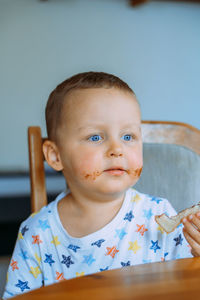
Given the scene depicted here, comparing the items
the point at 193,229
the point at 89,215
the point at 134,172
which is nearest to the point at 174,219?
the point at 193,229

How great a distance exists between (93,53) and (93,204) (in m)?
3.68

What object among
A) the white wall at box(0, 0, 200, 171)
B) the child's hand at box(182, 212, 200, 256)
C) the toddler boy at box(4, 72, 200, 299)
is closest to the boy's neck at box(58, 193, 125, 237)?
the toddler boy at box(4, 72, 200, 299)

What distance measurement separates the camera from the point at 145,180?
4.15 feet

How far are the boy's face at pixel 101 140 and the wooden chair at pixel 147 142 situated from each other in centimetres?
18

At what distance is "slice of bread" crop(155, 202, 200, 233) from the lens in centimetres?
81

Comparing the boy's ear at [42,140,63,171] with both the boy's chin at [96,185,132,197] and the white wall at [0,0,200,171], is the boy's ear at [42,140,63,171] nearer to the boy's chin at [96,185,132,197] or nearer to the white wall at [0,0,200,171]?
the boy's chin at [96,185,132,197]

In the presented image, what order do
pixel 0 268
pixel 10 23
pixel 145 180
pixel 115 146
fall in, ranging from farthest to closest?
pixel 10 23 → pixel 145 180 → pixel 0 268 → pixel 115 146

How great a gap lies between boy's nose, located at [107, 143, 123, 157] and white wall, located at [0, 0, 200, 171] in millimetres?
3555

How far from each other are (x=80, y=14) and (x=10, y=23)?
2.36ft

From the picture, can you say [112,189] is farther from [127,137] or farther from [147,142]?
[147,142]

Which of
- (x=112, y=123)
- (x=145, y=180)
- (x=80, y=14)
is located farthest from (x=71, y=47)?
(x=112, y=123)

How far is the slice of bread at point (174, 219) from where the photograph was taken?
81cm

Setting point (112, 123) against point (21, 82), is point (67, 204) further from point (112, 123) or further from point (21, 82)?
point (21, 82)

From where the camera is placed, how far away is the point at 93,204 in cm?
100
